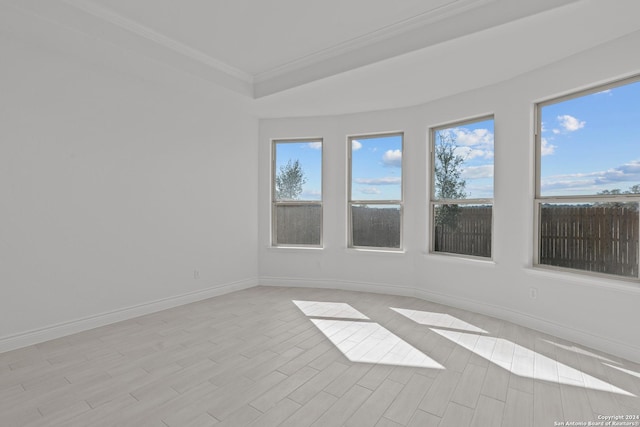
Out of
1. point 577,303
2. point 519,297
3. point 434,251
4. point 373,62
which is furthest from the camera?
point 434,251

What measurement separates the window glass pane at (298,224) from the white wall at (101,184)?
922 millimetres

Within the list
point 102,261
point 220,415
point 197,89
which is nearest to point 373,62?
point 197,89

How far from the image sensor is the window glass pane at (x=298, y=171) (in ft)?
17.6

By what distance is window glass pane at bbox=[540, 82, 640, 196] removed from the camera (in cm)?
296

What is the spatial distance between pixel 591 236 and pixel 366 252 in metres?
2.66

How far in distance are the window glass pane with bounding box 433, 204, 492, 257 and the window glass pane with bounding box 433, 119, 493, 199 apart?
17 cm

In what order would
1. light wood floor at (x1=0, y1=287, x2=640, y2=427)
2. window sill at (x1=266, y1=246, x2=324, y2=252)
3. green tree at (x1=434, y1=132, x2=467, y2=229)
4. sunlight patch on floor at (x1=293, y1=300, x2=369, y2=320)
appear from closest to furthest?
light wood floor at (x1=0, y1=287, x2=640, y2=427) → sunlight patch on floor at (x1=293, y1=300, x2=369, y2=320) → green tree at (x1=434, y1=132, x2=467, y2=229) → window sill at (x1=266, y1=246, x2=324, y2=252)

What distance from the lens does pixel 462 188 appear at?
434 cm

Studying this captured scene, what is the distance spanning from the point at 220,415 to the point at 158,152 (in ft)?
10.2

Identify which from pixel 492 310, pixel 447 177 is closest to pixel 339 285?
pixel 492 310

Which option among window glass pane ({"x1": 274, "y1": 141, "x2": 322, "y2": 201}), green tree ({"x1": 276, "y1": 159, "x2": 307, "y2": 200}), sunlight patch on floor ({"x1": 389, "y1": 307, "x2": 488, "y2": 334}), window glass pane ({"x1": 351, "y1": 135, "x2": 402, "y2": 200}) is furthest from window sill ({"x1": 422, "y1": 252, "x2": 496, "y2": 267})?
Result: green tree ({"x1": 276, "y1": 159, "x2": 307, "y2": 200})

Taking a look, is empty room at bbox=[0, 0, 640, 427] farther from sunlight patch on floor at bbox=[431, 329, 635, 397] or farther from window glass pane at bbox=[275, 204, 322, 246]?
window glass pane at bbox=[275, 204, 322, 246]

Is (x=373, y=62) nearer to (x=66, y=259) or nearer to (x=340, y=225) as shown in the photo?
(x=340, y=225)

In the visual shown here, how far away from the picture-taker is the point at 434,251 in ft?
15.2
